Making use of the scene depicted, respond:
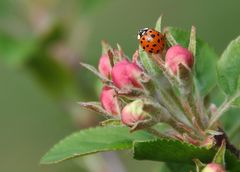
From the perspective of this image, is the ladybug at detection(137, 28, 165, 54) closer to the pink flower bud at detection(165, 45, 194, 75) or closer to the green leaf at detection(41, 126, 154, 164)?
the pink flower bud at detection(165, 45, 194, 75)

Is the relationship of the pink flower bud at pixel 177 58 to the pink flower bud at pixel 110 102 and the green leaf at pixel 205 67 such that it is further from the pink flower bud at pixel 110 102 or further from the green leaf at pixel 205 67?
the green leaf at pixel 205 67

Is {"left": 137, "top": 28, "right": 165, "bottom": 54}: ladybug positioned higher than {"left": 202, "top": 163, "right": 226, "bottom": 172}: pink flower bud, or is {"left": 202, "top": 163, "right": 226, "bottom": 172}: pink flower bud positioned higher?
{"left": 137, "top": 28, "right": 165, "bottom": 54}: ladybug

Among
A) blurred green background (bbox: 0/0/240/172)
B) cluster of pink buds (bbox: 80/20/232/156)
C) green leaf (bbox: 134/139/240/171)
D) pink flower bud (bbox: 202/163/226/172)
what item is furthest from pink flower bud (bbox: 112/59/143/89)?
blurred green background (bbox: 0/0/240/172)

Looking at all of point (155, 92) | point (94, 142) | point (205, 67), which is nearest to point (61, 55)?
point (205, 67)

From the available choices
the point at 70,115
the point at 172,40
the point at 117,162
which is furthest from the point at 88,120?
the point at 172,40

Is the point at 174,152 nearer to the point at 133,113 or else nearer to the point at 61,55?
the point at 133,113
